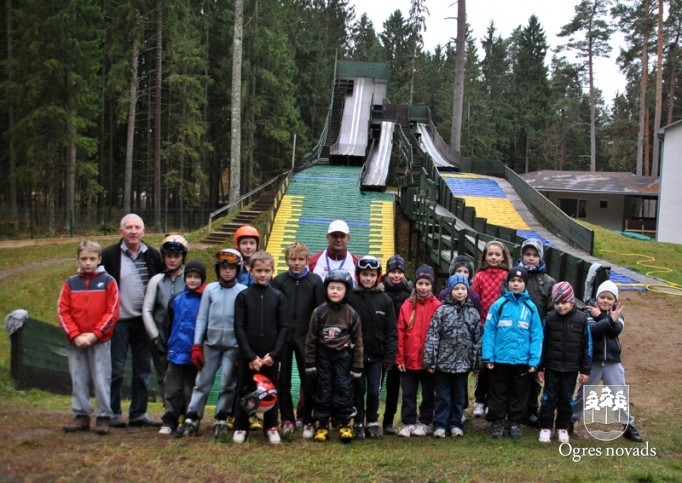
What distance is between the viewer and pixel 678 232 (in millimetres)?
28312

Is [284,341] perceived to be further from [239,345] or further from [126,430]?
[126,430]

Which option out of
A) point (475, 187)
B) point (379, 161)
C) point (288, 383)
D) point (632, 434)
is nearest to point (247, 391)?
point (288, 383)

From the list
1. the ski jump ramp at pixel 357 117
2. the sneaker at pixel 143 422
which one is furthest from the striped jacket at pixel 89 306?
the ski jump ramp at pixel 357 117

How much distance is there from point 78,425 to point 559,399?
171 inches

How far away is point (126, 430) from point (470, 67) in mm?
67683

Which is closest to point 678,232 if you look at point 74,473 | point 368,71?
point 368,71

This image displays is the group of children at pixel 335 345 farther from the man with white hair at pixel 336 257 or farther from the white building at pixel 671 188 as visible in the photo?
the white building at pixel 671 188

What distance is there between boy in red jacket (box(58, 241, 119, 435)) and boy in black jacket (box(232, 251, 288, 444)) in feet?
3.79

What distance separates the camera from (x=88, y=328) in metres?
5.49

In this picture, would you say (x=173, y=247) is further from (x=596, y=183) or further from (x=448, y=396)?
(x=596, y=183)

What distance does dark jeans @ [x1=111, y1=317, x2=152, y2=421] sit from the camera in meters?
5.86

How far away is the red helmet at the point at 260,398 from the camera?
5.31 m

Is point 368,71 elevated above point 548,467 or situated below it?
above

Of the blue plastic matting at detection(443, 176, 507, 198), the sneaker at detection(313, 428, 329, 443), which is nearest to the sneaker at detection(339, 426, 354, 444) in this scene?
the sneaker at detection(313, 428, 329, 443)
